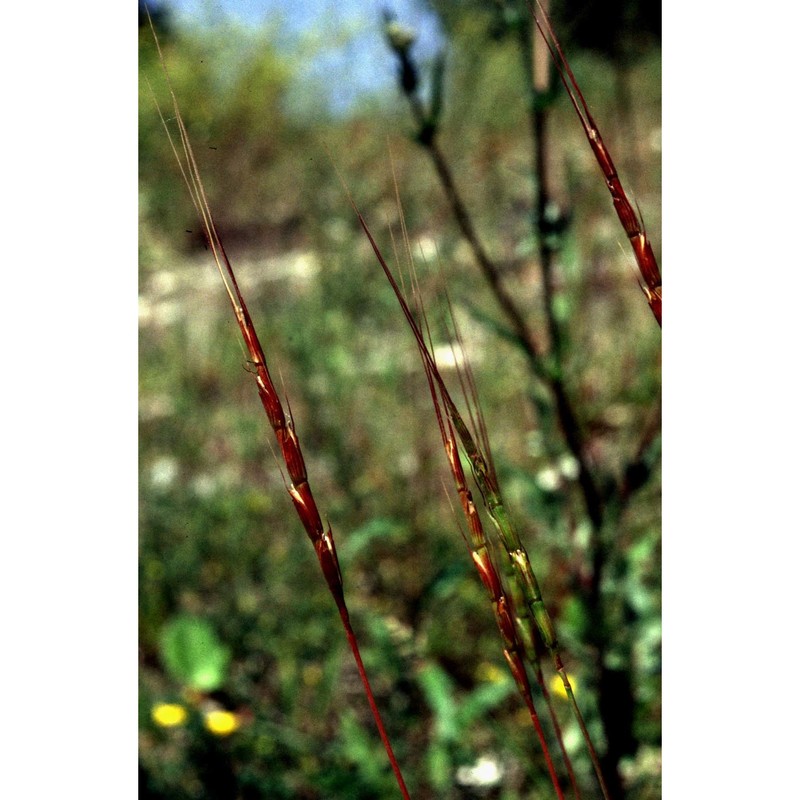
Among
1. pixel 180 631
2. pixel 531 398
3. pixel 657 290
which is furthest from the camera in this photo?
pixel 180 631

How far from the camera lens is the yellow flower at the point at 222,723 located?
120 cm

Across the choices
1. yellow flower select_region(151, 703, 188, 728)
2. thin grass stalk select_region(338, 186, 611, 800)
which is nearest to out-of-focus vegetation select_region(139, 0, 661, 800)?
yellow flower select_region(151, 703, 188, 728)

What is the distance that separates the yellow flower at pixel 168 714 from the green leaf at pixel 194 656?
60 millimetres

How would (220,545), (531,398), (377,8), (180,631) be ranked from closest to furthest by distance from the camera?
(377,8) → (531,398) → (180,631) → (220,545)

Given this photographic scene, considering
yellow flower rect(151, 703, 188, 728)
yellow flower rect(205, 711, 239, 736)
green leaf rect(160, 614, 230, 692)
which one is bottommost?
yellow flower rect(205, 711, 239, 736)

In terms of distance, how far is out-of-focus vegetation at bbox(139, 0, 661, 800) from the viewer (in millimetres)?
1138

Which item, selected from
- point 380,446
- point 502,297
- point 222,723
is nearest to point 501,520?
point 502,297

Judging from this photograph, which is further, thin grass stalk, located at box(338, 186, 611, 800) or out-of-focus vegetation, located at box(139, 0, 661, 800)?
out-of-focus vegetation, located at box(139, 0, 661, 800)

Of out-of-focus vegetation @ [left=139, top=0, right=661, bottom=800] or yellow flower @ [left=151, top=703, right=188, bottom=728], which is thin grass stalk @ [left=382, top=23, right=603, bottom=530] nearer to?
out-of-focus vegetation @ [left=139, top=0, right=661, bottom=800]

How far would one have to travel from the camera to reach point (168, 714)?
125cm
